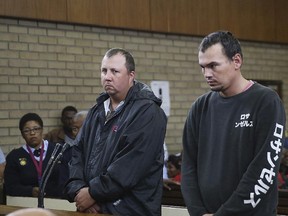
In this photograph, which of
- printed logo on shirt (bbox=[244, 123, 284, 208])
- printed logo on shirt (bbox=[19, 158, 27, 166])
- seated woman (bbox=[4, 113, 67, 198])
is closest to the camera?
printed logo on shirt (bbox=[244, 123, 284, 208])

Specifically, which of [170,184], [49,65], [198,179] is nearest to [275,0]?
[49,65]

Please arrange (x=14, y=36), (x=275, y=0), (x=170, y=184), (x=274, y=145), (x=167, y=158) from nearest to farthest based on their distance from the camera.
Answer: (x=274, y=145) < (x=170, y=184) < (x=14, y=36) < (x=167, y=158) < (x=275, y=0)

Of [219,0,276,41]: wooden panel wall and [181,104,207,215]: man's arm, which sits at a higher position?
[219,0,276,41]: wooden panel wall

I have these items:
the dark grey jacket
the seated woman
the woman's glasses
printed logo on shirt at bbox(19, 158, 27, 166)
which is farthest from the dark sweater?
the woman's glasses

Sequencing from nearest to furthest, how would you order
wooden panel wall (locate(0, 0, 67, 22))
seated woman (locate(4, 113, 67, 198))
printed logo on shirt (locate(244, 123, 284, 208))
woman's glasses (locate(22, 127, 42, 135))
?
printed logo on shirt (locate(244, 123, 284, 208)), seated woman (locate(4, 113, 67, 198)), woman's glasses (locate(22, 127, 42, 135)), wooden panel wall (locate(0, 0, 67, 22))

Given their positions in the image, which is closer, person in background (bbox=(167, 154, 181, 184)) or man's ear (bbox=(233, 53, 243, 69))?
man's ear (bbox=(233, 53, 243, 69))

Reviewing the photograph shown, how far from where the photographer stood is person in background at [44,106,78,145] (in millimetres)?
7209

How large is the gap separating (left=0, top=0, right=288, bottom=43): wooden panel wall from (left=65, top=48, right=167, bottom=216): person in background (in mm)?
3762

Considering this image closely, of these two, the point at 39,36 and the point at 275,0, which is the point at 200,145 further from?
the point at 275,0

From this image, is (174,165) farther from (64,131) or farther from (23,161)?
Result: (23,161)

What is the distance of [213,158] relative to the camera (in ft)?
10.2

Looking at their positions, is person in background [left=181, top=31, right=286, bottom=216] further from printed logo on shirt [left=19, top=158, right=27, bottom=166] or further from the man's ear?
printed logo on shirt [left=19, top=158, right=27, bottom=166]

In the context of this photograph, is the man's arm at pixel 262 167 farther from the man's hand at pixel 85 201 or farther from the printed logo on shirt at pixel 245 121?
the man's hand at pixel 85 201

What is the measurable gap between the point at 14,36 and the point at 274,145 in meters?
4.99
